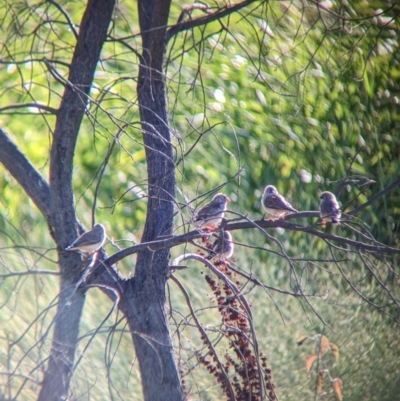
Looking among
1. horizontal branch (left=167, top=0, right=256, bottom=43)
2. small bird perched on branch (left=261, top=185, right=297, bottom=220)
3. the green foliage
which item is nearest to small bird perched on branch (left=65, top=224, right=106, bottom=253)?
the green foliage

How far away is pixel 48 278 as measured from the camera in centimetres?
552

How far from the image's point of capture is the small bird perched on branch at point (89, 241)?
155 inches

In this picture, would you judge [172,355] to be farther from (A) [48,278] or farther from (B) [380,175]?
(B) [380,175]

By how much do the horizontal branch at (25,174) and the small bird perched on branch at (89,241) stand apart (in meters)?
0.19

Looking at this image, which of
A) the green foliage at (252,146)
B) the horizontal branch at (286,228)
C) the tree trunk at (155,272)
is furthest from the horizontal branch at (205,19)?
the horizontal branch at (286,228)

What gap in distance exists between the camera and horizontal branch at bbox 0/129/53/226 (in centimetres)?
400

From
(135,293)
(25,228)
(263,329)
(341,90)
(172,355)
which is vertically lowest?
(172,355)

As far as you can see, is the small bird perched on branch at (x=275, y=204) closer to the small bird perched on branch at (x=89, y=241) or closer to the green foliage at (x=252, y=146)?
the green foliage at (x=252, y=146)

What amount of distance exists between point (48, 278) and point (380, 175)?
2692 mm

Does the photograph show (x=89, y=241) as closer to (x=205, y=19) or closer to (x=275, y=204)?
(x=205, y=19)

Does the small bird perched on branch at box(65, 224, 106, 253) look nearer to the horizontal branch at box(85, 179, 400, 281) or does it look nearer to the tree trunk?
the horizontal branch at box(85, 179, 400, 281)

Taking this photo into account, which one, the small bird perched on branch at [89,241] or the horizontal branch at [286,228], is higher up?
the small bird perched on branch at [89,241]

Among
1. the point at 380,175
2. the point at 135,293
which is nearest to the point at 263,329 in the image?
the point at 380,175

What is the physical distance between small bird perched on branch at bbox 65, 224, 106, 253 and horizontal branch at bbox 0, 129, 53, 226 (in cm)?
19
